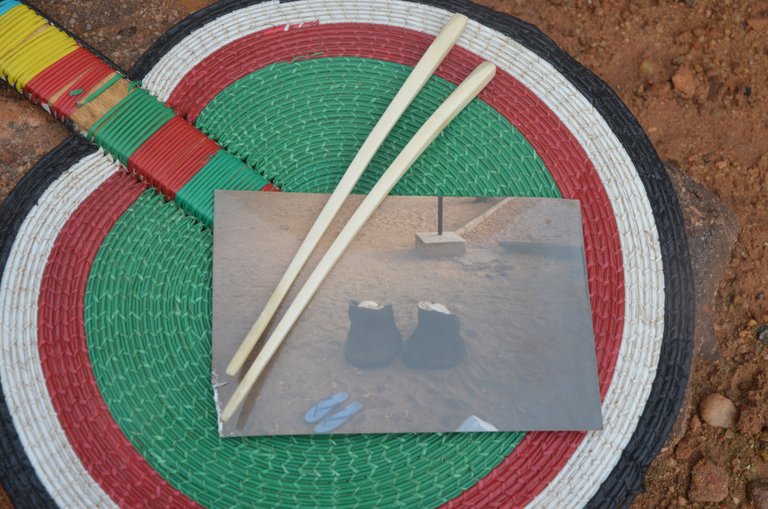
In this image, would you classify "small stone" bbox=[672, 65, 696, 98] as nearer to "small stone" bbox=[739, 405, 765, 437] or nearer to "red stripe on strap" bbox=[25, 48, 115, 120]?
"small stone" bbox=[739, 405, 765, 437]

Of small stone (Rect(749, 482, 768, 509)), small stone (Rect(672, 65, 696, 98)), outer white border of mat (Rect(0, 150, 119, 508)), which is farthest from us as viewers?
small stone (Rect(672, 65, 696, 98))

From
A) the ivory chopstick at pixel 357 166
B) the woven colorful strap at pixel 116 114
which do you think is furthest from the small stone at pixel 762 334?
the woven colorful strap at pixel 116 114

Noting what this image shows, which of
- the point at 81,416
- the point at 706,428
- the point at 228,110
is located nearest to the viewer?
the point at 81,416

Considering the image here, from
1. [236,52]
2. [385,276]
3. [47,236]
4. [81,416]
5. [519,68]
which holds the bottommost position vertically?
[81,416]

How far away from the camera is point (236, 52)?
35.7 inches

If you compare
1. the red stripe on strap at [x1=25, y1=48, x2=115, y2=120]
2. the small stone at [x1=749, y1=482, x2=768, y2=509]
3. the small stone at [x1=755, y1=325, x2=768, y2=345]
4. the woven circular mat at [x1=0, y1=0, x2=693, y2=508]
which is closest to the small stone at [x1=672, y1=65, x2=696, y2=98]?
the woven circular mat at [x1=0, y1=0, x2=693, y2=508]

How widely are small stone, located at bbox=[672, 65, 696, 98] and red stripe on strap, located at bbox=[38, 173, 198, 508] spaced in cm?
87

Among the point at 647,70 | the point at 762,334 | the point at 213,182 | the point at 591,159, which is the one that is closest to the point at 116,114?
the point at 213,182

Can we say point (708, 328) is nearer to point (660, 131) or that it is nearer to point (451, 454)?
point (660, 131)

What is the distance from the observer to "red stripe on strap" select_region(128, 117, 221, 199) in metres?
0.84

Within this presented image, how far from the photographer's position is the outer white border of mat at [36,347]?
74 centimetres

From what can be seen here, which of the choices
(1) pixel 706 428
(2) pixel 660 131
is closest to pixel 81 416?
(1) pixel 706 428

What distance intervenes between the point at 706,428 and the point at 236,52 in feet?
2.68

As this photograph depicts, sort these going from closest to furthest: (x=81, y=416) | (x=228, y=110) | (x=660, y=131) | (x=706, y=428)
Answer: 1. (x=81, y=416)
2. (x=228, y=110)
3. (x=706, y=428)
4. (x=660, y=131)
